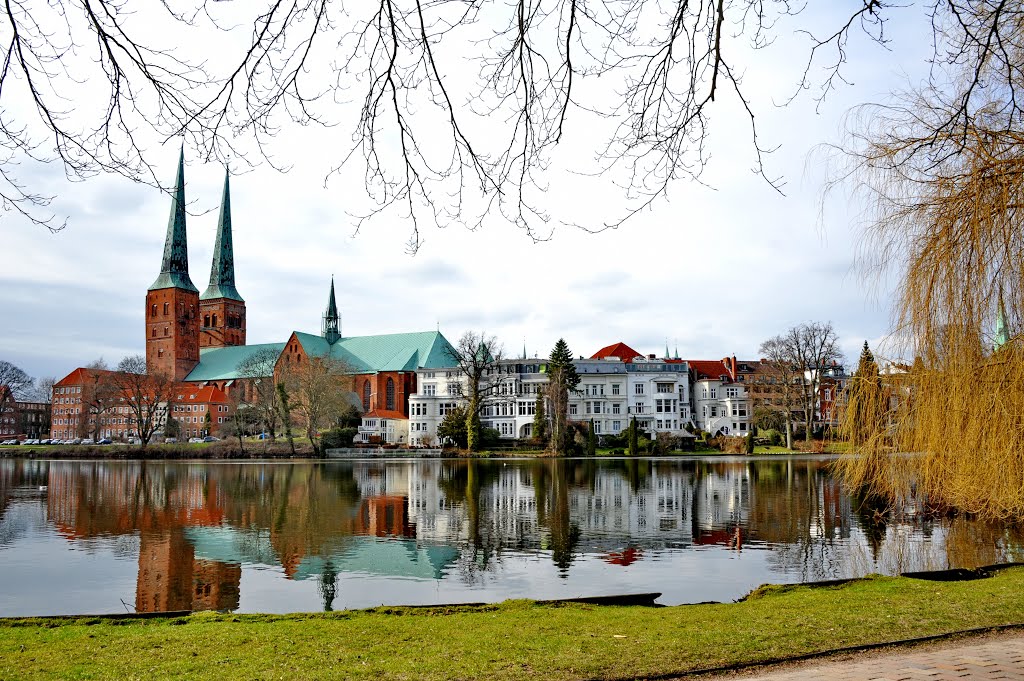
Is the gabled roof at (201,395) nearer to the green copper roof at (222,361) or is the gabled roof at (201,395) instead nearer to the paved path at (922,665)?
the green copper roof at (222,361)

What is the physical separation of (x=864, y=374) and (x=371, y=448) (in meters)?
60.0

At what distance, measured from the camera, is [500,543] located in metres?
15.8

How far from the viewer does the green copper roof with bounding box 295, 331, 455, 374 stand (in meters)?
88.8

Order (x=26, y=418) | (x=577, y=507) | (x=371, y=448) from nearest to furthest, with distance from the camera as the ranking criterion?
(x=577, y=507), (x=371, y=448), (x=26, y=418)

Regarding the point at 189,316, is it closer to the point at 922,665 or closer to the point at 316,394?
the point at 316,394

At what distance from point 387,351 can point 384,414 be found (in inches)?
475

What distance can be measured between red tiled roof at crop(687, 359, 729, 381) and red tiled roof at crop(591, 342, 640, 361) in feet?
20.1

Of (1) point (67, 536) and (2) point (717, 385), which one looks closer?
(1) point (67, 536)

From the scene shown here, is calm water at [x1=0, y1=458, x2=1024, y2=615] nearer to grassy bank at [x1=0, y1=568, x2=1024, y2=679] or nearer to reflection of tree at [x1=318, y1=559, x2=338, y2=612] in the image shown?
reflection of tree at [x1=318, y1=559, x2=338, y2=612]

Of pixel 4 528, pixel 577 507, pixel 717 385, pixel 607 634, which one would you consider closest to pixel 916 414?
pixel 607 634

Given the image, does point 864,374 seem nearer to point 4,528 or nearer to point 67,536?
point 67,536

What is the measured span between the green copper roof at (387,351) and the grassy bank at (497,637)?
7713 cm

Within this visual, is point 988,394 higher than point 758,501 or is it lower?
higher

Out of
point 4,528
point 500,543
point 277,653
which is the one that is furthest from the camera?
point 4,528
